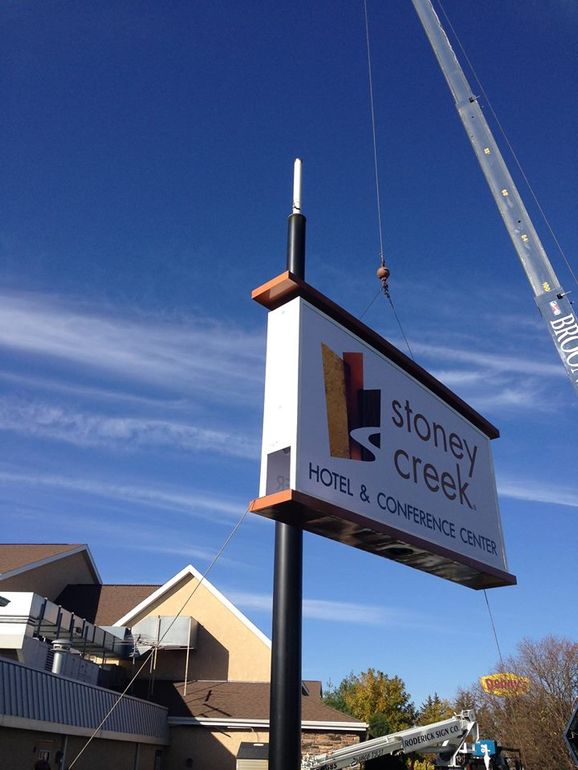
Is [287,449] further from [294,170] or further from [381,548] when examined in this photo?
[294,170]

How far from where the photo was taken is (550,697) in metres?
47.1

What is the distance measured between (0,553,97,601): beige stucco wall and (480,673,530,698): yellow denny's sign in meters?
32.1

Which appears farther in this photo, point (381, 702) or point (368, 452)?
point (381, 702)

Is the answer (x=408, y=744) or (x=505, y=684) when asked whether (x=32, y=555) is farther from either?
(x=505, y=684)

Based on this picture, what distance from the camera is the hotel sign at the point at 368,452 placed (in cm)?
700

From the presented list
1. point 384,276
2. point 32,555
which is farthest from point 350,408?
point 32,555

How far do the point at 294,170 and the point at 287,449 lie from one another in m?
5.61

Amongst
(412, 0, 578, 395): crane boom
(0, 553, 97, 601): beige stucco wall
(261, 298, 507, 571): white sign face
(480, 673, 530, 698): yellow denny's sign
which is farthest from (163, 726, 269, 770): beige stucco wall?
(480, 673, 530, 698): yellow denny's sign

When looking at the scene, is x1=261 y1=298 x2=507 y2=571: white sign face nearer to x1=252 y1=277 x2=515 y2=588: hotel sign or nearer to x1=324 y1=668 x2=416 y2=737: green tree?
x1=252 y1=277 x2=515 y2=588: hotel sign

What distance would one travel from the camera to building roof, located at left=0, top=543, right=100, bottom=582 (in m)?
31.0

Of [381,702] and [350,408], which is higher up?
[381,702]

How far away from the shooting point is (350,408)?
7875 millimetres

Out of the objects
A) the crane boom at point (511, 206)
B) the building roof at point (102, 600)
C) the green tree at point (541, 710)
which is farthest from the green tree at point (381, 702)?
the crane boom at point (511, 206)

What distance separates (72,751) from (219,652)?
12052mm
